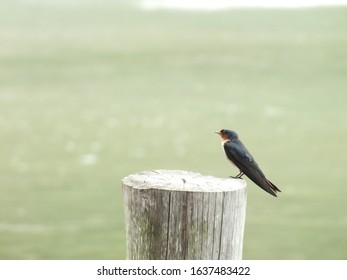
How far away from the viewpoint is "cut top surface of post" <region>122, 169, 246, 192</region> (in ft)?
8.11

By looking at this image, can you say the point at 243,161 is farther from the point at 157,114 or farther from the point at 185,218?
the point at 157,114

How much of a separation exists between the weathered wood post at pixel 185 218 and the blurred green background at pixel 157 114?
12.4ft

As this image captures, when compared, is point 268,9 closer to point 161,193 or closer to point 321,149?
point 321,149

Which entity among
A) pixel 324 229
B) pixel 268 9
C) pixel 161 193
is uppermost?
pixel 268 9

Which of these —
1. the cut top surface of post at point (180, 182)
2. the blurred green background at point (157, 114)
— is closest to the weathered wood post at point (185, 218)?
the cut top surface of post at point (180, 182)

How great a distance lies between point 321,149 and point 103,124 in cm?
249

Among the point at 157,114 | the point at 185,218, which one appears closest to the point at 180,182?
the point at 185,218

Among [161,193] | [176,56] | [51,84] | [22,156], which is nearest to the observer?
[161,193]

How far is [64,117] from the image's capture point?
11016 mm

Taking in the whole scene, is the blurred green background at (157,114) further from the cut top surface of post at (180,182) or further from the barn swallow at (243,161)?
the cut top surface of post at (180,182)

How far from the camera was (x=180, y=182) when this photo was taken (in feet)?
8.27

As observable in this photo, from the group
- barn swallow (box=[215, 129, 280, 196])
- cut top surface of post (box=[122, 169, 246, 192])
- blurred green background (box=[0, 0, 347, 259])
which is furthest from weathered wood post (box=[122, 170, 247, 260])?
blurred green background (box=[0, 0, 347, 259])

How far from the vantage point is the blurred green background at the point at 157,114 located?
7.29m
